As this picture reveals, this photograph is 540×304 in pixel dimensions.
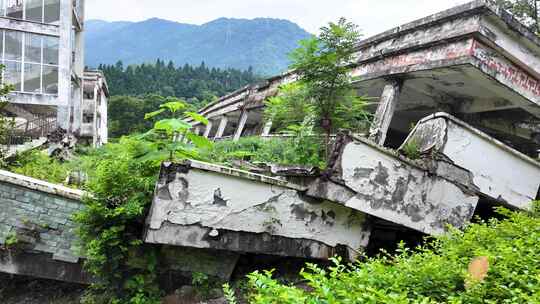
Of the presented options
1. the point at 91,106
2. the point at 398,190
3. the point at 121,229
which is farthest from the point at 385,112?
the point at 91,106

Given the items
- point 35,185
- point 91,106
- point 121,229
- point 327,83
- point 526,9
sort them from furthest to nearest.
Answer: point 91,106 → point 526,9 → point 35,185 → point 327,83 → point 121,229

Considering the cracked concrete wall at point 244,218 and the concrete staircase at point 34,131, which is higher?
the cracked concrete wall at point 244,218

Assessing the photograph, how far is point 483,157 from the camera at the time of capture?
5.90 meters

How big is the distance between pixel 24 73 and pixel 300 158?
13.4 metres

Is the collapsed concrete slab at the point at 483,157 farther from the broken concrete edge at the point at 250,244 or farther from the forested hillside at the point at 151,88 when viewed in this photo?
the forested hillside at the point at 151,88

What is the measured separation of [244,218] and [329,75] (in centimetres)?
228

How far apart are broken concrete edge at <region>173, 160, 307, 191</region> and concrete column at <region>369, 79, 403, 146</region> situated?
2.00 meters

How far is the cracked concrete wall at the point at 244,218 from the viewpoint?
4879mm

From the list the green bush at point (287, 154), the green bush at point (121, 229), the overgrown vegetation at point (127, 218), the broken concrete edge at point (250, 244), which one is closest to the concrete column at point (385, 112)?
the green bush at point (287, 154)

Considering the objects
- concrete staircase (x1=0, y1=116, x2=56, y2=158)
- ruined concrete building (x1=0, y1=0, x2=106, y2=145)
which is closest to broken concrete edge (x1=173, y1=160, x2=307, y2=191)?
concrete staircase (x1=0, y1=116, x2=56, y2=158)

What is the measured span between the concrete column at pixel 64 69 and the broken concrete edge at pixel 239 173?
42.7 ft

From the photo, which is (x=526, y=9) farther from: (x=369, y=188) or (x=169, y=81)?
(x=169, y=81)

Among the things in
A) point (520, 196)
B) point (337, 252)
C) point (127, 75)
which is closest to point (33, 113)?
point (337, 252)

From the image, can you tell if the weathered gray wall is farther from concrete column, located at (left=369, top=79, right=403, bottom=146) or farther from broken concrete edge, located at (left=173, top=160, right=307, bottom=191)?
concrete column, located at (left=369, top=79, right=403, bottom=146)
